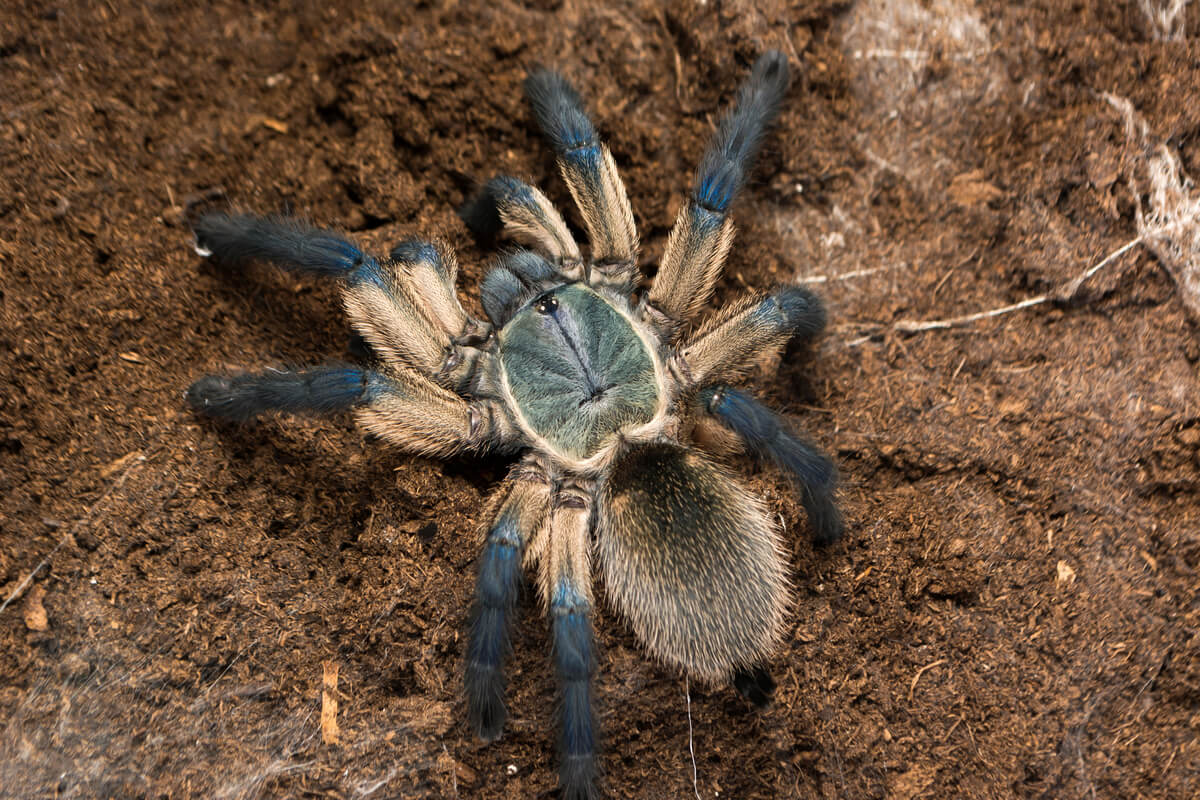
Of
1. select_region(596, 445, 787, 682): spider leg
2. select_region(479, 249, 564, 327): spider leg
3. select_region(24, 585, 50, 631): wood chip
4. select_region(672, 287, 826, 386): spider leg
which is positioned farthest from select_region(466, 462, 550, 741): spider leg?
select_region(24, 585, 50, 631): wood chip

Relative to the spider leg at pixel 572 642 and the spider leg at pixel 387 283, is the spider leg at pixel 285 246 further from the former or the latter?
the spider leg at pixel 572 642

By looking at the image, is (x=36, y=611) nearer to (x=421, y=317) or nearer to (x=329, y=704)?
(x=329, y=704)

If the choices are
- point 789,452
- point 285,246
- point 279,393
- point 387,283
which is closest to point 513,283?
point 387,283

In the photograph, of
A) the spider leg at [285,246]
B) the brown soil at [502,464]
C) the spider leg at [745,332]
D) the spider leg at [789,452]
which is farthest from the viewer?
the spider leg at [745,332]

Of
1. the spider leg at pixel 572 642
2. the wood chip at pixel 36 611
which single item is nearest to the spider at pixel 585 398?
the spider leg at pixel 572 642

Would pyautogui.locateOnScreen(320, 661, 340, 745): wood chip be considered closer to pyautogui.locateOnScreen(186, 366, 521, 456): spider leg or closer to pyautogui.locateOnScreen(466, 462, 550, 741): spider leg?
pyautogui.locateOnScreen(466, 462, 550, 741): spider leg

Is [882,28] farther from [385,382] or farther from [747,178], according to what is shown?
[385,382]
